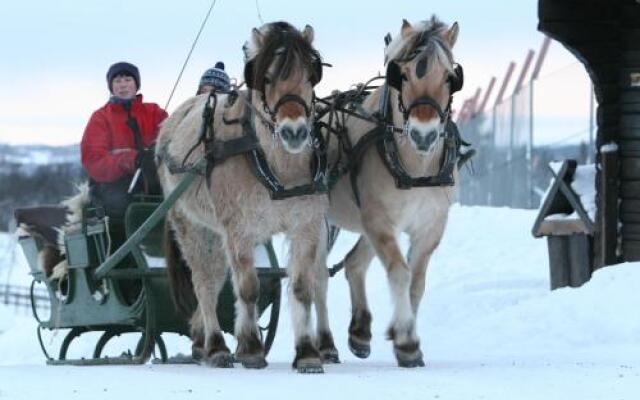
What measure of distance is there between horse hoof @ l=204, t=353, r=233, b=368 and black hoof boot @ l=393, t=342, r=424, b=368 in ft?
3.85

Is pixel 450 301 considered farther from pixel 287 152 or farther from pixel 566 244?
pixel 287 152

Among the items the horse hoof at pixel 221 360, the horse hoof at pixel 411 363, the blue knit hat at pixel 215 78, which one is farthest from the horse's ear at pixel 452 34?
the blue knit hat at pixel 215 78

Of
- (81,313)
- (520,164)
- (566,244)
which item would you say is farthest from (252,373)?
(520,164)

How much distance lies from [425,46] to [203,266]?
2.46 metres

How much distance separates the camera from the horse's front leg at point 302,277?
35.7 feet

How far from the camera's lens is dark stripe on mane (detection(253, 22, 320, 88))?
417 inches

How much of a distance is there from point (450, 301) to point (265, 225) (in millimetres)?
8386

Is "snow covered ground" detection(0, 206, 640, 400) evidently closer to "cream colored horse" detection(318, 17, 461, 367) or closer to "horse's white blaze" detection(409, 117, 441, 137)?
"cream colored horse" detection(318, 17, 461, 367)

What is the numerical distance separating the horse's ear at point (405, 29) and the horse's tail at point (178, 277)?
2.41 metres

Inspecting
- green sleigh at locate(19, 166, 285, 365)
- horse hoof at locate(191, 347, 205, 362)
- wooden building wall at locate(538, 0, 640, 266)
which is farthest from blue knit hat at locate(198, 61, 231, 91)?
wooden building wall at locate(538, 0, 640, 266)

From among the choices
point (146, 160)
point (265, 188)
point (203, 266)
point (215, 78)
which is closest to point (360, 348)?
point (203, 266)

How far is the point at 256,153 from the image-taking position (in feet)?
35.6

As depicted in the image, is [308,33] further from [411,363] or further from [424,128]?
[411,363]

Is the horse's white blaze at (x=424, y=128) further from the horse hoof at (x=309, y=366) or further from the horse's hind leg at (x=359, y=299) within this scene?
the horse's hind leg at (x=359, y=299)
